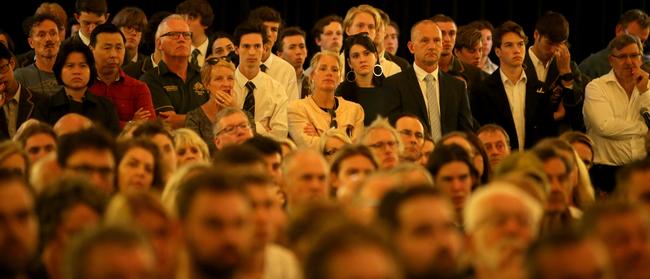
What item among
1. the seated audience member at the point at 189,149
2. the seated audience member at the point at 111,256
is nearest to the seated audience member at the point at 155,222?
the seated audience member at the point at 111,256

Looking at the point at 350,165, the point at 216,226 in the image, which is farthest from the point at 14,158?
the point at 216,226

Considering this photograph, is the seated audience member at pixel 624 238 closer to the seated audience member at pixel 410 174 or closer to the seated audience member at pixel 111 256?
the seated audience member at pixel 410 174

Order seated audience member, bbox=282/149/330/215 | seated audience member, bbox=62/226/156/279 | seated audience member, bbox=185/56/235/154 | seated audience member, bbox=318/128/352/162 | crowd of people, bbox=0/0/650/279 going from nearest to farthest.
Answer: seated audience member, bbox=62/226/156/279
crowd of people, bbox=0/0/650/279
seated audience member, bbox=282/149/330/215
seated audience member, bbox=318/128/352/162
seated audience member, bbox=185/56/235/154

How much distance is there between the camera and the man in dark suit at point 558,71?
9484 mm

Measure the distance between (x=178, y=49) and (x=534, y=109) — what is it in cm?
236

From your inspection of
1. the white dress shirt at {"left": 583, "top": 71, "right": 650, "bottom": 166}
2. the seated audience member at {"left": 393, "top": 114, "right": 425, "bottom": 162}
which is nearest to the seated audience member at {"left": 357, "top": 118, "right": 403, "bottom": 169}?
the seated audience member at {"left": 393, "top": 114, "right": 425, "bottom": 162}

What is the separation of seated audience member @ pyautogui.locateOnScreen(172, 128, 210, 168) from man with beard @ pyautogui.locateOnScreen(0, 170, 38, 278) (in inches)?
92.3

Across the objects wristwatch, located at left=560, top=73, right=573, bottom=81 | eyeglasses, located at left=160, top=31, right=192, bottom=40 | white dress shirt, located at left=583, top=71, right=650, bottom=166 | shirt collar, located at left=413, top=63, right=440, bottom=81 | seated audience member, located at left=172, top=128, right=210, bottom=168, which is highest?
eyeglasses, located at left=160, top=31, right=192, bottom=40

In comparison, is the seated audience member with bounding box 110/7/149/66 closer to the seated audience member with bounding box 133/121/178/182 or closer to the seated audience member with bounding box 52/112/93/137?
the seated audience member with bounding box 52/112/93/137

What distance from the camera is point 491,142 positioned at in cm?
812

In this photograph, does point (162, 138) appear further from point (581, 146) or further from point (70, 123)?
point (581, 146)

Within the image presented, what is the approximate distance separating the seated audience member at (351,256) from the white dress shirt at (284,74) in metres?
5.78

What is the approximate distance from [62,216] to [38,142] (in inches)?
81.9

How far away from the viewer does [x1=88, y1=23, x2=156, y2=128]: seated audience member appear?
8445mm
